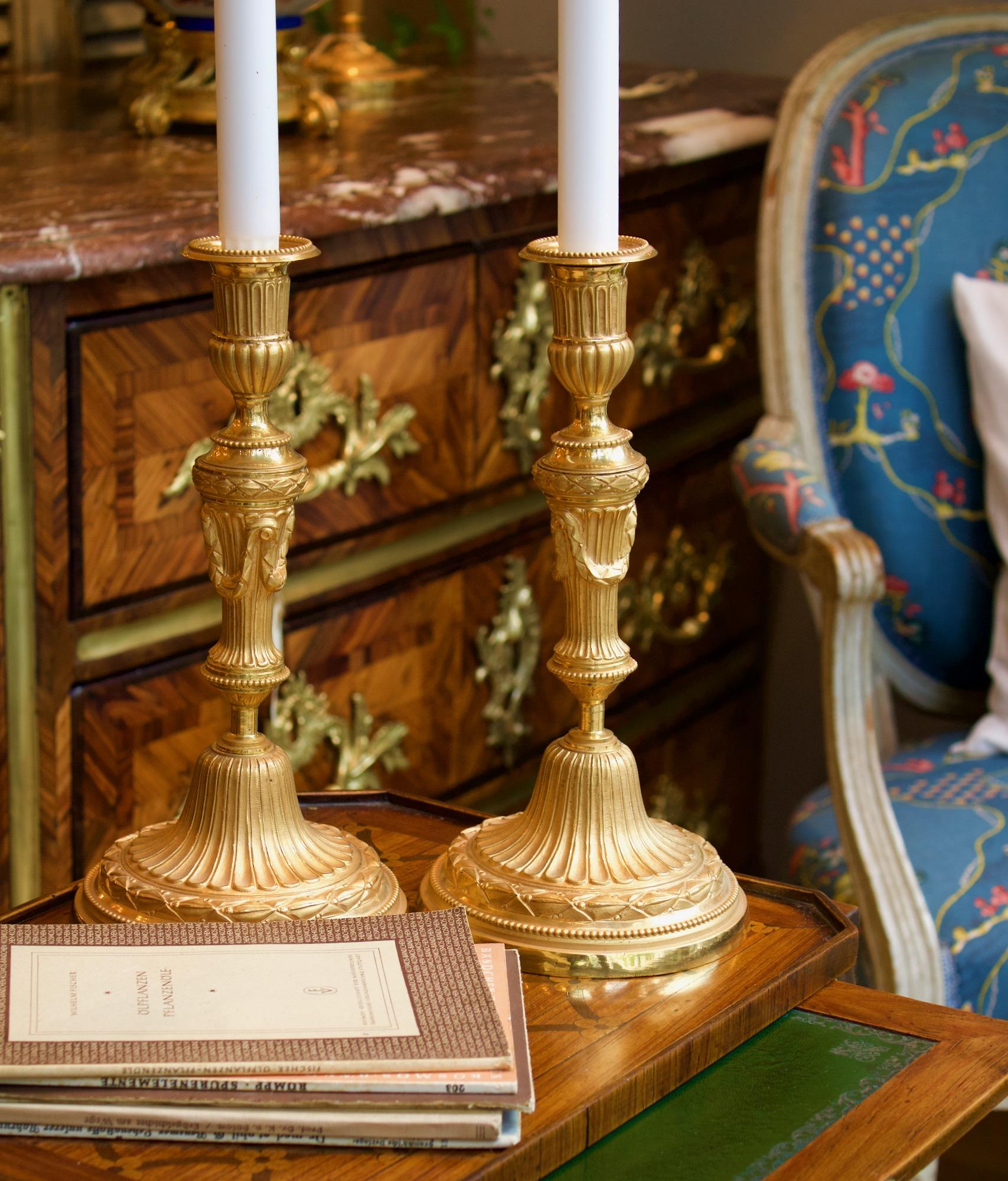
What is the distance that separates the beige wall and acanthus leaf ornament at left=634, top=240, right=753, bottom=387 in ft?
1.30

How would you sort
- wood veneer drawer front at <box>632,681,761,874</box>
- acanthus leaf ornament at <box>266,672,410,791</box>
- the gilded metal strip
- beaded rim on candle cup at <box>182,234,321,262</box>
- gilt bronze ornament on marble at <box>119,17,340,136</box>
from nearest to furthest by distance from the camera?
beaded rim on candle cup at <box>182,234,321,262</box>, the gilded metal strip, acanthus leaf ornament at <box>266,672,410,791</box>, gilt bronze ornament on marble at <box>119,17,340,136</box>, wood veneer drawer front at <box>632,681,761,874</box>

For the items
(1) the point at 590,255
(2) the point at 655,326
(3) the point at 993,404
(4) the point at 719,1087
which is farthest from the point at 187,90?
(4) the point at 719,1087

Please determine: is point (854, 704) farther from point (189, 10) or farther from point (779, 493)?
point (189, 10)

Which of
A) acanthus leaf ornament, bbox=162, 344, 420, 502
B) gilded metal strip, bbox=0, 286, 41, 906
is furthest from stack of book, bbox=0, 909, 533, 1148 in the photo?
acanthus leaf ornament, bbox=162, 344, 420, 502

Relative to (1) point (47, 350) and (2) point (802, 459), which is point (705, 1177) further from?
(2) point (802, 459)

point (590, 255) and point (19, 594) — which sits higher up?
point (590, 255)

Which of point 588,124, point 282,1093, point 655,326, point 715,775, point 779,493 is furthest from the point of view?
point 715,775

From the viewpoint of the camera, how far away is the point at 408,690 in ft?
5.14

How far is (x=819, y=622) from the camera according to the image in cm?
151

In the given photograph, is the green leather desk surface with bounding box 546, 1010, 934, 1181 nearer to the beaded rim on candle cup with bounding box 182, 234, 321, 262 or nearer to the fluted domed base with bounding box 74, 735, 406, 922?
the fluted domed base with bounding box 74, 735, 406, 922

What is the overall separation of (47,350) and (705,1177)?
27.7 inches

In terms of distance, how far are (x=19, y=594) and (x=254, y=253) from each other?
0.49 metres

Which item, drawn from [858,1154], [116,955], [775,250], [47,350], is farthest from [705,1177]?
[775,250]

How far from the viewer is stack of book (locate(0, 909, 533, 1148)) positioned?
0.71 metres
